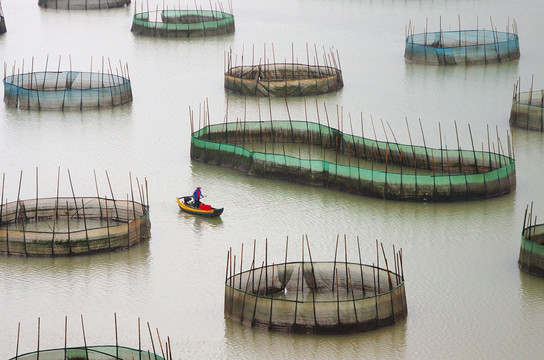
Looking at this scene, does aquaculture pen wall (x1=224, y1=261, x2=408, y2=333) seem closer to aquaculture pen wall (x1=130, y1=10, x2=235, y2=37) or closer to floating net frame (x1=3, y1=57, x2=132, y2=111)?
floating net frame (x1=3, y1=57, x2=132, y2=111)

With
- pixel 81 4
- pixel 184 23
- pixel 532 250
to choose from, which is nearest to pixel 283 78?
pixel 184 23

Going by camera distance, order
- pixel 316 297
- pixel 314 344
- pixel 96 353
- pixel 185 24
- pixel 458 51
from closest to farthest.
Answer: pixel 96 353, pixel 314 344, pixel 316 297, pixel 458 51, pixel 185 24

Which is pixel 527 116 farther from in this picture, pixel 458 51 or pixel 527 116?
pixel 458 51

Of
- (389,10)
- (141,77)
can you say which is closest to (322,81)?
(141,77)

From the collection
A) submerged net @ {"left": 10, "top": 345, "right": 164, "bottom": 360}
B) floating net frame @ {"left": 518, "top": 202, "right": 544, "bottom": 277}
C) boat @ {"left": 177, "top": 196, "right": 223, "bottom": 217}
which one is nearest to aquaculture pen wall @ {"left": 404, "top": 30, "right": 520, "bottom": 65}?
boat @ {"left": 177, "top": 196, "right": 223, "bottom": 217}

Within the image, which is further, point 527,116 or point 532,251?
point 527,116
